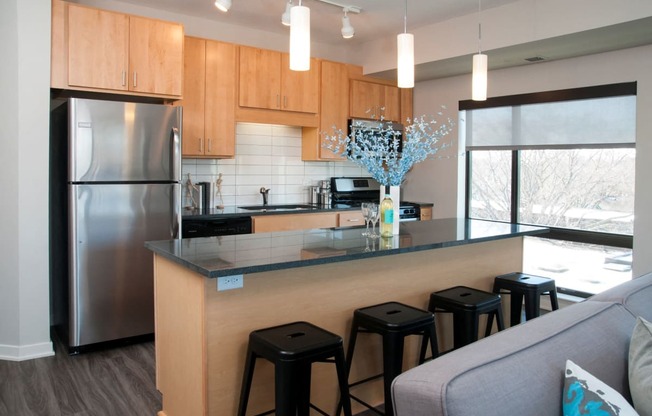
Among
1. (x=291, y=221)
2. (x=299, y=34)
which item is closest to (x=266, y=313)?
(x=299, y=34)

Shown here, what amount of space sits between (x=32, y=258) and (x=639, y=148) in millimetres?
4561

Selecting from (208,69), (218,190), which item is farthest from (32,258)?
(208,69)

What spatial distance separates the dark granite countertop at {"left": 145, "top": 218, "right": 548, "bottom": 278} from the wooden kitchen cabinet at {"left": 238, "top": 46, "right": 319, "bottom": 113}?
6.57ft

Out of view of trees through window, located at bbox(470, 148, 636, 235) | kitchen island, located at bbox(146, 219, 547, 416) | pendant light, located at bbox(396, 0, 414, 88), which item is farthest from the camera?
view of trees through window, located at bbox(470, 148, 636, 235)

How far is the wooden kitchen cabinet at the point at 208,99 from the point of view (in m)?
4.27

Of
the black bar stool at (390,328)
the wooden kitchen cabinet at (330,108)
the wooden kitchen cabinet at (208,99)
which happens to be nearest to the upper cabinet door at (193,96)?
the wooden kitchen cabinet at (208,99)

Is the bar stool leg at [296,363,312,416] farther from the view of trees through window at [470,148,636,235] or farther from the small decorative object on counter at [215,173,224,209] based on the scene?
the view of trees through window at [470,148,636,235]

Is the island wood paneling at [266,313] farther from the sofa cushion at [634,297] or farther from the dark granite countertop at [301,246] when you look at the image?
the sofa cushion at [634,297]

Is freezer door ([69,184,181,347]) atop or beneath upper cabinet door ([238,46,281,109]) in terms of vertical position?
beneath

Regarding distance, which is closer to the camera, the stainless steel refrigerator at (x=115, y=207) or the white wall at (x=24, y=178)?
the white wall at (x=24, y=178)

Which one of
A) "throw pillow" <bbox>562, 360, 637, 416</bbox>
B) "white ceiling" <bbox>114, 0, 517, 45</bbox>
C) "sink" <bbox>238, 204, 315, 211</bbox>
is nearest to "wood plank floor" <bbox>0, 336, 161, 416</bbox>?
"sink" <bbox>238, 204, 315, 211</bbox>

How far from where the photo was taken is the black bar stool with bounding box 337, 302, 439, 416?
7.53 ft

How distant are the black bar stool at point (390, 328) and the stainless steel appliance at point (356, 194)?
2808 mm

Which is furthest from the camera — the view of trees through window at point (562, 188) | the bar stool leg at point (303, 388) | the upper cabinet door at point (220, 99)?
the upper cabinet door at point (220, 99)
